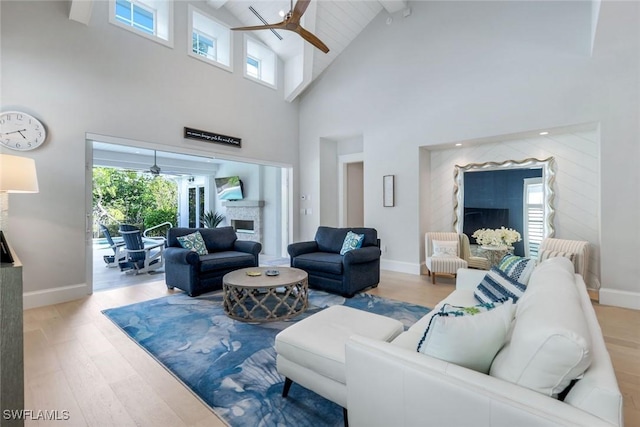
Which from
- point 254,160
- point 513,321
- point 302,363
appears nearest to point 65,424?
point 302,363

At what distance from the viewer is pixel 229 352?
7.98ft

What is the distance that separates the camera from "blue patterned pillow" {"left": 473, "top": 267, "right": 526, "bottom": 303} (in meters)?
1.99

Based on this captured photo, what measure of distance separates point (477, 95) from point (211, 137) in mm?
4518

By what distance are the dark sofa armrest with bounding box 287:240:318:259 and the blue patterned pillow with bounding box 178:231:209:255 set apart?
1.28 metres

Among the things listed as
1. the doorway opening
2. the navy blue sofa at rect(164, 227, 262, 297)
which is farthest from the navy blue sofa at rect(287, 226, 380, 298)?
the doorway opening

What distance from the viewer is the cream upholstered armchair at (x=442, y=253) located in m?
4.44

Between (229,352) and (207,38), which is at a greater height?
(207,38)

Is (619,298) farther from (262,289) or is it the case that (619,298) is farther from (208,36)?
(208,36)

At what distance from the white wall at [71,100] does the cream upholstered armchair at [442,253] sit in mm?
4445

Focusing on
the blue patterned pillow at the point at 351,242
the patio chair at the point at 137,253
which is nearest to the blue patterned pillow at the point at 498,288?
the blue patterned pillow at the point at 351,242

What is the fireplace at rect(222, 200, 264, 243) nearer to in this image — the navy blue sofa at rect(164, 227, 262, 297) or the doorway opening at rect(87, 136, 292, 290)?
the doorway opening at rect(87, 136, 292, 290)

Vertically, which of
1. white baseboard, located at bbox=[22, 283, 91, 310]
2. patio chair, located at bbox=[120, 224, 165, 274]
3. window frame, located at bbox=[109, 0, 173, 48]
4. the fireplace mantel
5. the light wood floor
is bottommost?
the light wood floor

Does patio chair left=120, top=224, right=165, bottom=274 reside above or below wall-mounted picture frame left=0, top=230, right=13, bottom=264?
below

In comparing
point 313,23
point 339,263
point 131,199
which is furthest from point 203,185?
point 339,263
